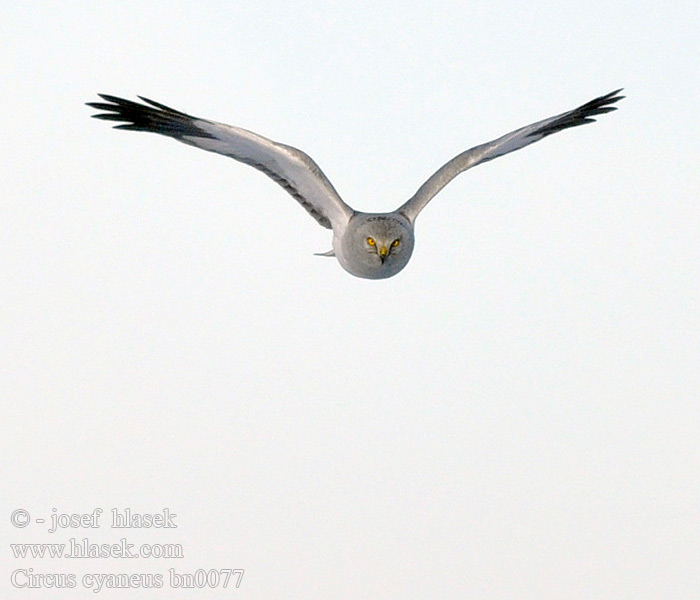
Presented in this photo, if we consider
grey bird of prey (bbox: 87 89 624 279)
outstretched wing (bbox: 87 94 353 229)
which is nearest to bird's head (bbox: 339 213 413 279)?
grey bird of prey (bbox: 87 89 624 279)

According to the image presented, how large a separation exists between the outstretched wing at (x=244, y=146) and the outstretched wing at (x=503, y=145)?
57.0 inches

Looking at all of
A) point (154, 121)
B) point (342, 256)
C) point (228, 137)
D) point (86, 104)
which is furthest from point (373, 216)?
point (86, 104)

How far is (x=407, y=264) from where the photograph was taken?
57.5ft

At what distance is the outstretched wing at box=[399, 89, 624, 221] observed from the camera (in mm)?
18438

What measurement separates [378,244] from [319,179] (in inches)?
63.3

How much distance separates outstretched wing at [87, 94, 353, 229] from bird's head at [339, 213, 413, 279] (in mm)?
663

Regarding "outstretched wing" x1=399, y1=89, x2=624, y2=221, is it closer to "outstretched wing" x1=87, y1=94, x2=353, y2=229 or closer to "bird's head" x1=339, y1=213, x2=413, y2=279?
"bird's head" x1=339, y1=213, x2=413, y2=279

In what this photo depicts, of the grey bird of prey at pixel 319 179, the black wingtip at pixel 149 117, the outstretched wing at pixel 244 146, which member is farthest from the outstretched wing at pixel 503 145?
the black wingtip at pixel 149 117

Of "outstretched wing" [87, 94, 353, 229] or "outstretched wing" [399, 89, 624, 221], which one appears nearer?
→ "outstretched wing" [87, 94, 353, 229]

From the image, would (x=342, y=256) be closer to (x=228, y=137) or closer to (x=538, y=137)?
(x=228, y=137)

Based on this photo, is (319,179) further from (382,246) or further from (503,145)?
(503,145)

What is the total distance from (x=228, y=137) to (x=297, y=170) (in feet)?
4.41

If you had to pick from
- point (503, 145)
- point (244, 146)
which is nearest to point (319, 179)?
point (244, 146)

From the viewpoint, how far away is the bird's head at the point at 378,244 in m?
17.0
